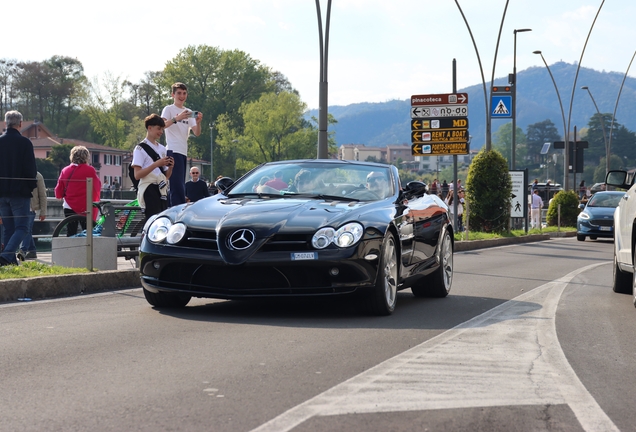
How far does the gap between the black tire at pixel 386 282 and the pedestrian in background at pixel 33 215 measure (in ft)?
16.8

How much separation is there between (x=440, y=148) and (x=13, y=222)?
19.7m

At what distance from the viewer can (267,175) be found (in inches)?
389

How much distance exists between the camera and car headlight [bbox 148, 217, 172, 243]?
334 inches

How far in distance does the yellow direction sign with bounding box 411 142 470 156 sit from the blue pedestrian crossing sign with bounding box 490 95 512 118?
13.0ft

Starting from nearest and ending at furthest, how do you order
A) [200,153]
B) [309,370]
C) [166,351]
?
[309,370] → [166,351] → [200,153]

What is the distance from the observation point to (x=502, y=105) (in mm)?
34094

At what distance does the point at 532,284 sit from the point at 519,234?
2107 cm

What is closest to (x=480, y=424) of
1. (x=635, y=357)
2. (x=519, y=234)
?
(x=635, y=357)

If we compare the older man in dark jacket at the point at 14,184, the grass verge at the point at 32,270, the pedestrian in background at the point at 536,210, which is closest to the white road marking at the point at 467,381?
the grass verge at the point at 32,270

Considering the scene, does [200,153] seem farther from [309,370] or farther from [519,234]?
[309,370]

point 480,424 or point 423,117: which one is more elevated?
point 423,117

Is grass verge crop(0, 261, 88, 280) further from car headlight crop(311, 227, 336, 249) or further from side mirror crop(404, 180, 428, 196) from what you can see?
side mirror crop(404, 180, 428, 196)

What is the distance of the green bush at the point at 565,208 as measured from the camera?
4478 cm

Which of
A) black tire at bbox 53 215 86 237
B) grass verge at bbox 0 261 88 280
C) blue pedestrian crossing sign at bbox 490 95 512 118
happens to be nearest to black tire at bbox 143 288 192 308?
grass verge at bbox 0 261 88 280
